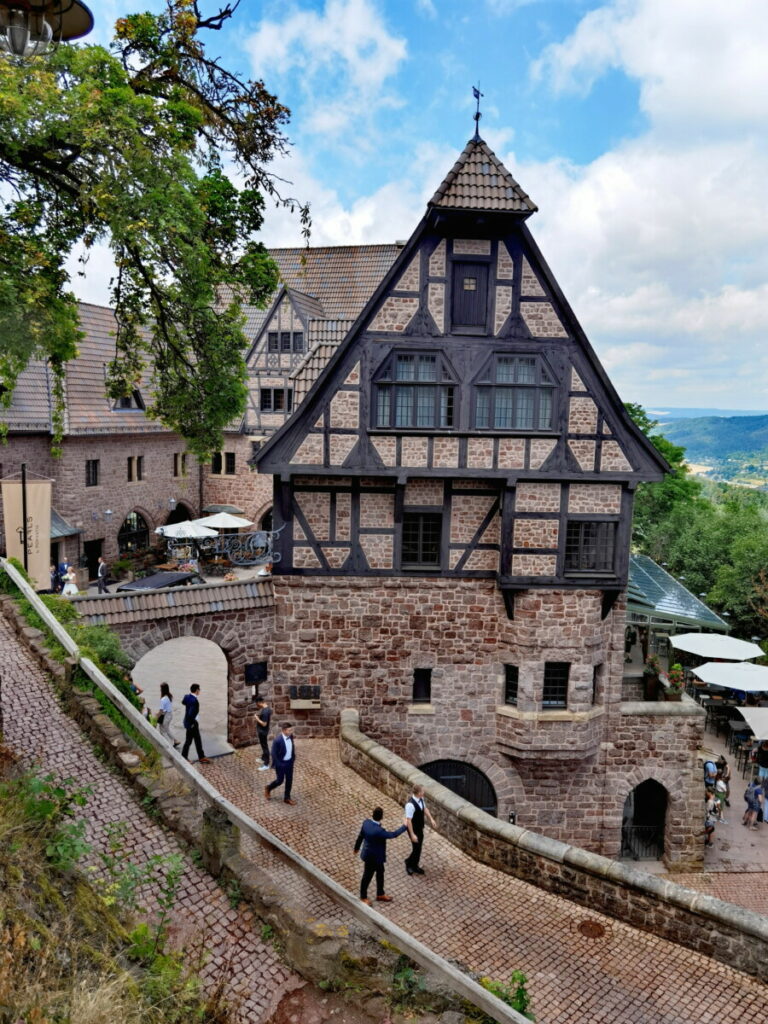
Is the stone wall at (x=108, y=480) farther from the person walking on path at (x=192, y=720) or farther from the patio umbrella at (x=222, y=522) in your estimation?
the person walking on path at (x=192, y=720)

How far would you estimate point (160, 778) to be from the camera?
26.2 feet

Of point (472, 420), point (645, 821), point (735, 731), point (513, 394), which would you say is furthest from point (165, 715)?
point (735, 731)

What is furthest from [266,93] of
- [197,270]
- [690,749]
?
[690,749]

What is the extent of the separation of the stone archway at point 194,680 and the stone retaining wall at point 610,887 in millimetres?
6074

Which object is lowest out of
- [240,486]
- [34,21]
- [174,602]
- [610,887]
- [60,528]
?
[610,887]

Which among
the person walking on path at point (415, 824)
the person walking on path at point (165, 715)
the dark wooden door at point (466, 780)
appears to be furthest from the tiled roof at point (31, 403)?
the person walking on path at point (415, 824)

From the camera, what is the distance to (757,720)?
61.2ft

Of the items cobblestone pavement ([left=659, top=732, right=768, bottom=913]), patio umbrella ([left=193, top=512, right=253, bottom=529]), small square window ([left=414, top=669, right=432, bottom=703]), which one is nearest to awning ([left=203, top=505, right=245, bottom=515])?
patio umbrella ([left=193, top=512, right=253, bottom=529])

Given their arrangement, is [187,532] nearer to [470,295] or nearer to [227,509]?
[227,509]

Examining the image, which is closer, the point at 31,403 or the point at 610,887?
the point at 610,887

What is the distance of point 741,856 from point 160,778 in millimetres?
14348

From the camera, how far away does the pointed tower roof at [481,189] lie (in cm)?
1342

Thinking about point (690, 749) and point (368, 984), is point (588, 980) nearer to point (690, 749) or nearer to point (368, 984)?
point (368, 984)

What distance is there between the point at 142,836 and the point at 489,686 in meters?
9.62
